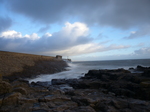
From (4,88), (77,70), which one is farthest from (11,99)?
(77,70)

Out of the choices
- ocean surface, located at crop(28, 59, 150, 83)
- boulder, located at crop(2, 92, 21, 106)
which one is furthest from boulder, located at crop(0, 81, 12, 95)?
ocean surface, located at crop(28, 59, 150, 83)

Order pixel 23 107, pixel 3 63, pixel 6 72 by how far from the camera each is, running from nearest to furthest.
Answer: pixel 23 107
pixel 6 72
pixel 3 63

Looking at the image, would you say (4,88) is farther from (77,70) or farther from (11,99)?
(77,70)

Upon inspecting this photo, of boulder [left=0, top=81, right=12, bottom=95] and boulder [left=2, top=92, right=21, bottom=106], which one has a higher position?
boulder [left=0, top=81, right=12, bottom=95]

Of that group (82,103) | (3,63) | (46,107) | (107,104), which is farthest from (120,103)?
(3,63)

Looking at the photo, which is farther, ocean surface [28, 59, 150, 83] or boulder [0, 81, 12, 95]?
ocean surface [28, 59, 150, 83]

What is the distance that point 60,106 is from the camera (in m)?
3.91

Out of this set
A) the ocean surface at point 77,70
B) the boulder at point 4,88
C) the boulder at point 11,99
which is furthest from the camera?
the ocean surface at point 77,70

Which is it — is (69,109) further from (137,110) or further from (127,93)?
(127,93)

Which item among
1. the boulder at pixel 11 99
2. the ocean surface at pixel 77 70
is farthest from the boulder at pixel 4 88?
the ocean surface at pixel 77 70

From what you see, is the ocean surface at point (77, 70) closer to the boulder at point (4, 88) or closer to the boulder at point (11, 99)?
the boulder at point (4, 88)

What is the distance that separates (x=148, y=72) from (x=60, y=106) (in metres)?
9.23

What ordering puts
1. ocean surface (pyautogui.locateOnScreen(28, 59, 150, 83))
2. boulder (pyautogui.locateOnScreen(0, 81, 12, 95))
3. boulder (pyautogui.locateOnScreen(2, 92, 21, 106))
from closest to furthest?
1. boulder (pyautogui.locateOnScreen(2, 92, 21, 106))
2. boulder (pyautogui.locateOnScreen(0, 81, 12, 95))
3. ocean surface (pyautogui.locateOnScreen(28, 59, 150, 83))

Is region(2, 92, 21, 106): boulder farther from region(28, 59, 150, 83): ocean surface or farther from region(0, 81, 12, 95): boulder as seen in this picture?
region(28, 59, 150, 83): ocean surface
